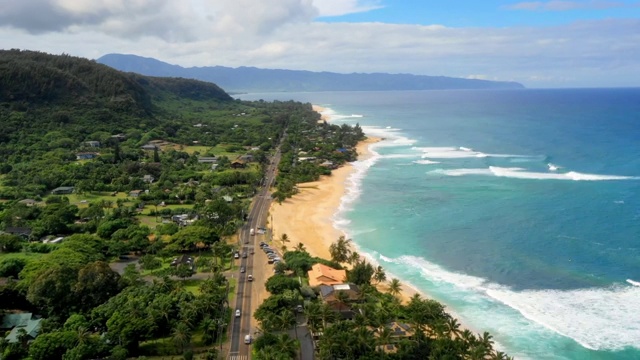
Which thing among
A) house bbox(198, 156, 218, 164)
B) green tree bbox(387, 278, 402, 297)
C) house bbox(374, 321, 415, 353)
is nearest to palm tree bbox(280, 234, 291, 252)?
green tree bbox(387, 278, 402, 297)

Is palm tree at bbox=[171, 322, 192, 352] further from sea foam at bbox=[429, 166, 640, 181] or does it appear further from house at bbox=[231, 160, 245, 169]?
sea foam at bbox=[429, 166, 640, 181]

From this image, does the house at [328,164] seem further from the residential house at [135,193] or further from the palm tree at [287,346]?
the palm tree at [287,346]

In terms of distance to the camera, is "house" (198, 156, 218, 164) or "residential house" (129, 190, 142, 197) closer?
"residential house" (129, 190, 142, 197)

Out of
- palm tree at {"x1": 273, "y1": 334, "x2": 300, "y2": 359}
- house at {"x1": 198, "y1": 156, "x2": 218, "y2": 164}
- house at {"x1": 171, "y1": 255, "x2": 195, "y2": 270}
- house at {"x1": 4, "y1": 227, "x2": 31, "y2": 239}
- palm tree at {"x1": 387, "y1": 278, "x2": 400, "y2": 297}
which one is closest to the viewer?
palm tree at {"x1": 273, "y1": 334, "x2": 300, "y2": 359}

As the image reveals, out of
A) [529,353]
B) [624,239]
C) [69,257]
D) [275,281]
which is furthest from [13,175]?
[624,239]

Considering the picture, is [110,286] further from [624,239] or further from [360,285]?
[624,239]

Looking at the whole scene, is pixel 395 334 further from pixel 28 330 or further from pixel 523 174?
pixel 523 174

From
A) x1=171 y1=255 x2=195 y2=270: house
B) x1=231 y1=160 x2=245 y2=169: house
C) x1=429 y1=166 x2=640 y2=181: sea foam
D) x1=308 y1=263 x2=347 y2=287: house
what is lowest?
x1=171 y1=255 x2=195 y2=270: house

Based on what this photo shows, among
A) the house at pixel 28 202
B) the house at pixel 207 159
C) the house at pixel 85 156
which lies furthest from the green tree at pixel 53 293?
the house at pixel 85 156
